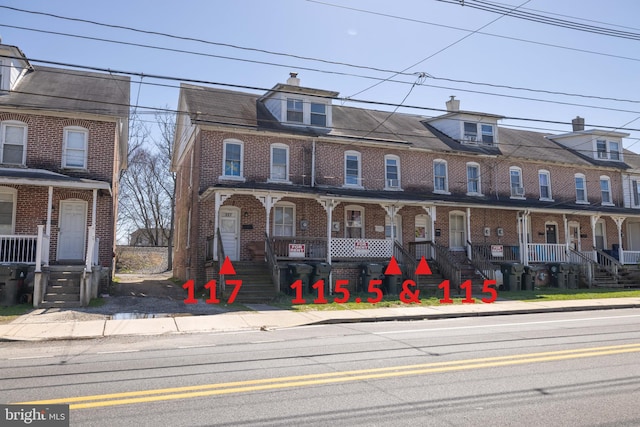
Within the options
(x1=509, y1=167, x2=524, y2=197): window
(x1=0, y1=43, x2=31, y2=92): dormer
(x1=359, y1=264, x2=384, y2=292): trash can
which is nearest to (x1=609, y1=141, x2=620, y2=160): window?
(x1=509, y1=167, x2=524, y2=197): window

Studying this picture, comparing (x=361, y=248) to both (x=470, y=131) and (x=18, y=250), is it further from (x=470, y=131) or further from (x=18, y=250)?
(x=18, y=250)

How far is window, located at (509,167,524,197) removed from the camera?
27.7 m

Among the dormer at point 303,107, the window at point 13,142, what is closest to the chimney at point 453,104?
the dormer at point 303,107

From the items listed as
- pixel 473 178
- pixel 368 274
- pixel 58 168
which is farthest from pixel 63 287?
pixel 473 178

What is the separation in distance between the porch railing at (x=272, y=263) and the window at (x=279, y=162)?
12.5 feet

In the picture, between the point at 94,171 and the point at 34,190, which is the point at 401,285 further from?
the point at 34,190

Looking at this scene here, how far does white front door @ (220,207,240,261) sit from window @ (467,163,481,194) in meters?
12.6

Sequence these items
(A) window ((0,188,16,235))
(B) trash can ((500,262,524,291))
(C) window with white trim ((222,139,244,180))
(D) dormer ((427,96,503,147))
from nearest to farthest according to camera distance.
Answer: (A) window ((0,188,16,235)), (C) window with white trim ((222,139,244,180)), (B) trash can ((500,262,524,291)), (D) dormer ((427,96,503,147))

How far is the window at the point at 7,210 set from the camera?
60.2 feet

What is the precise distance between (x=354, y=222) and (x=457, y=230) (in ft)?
19.5

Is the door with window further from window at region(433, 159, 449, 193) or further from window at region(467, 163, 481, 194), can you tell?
window at region(467, 163, 481, 194)

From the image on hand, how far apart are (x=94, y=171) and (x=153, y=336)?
34.7ft

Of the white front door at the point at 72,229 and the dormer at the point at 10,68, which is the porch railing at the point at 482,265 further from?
the dormer at the point at 10,68

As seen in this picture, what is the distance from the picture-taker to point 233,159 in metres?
22.0
